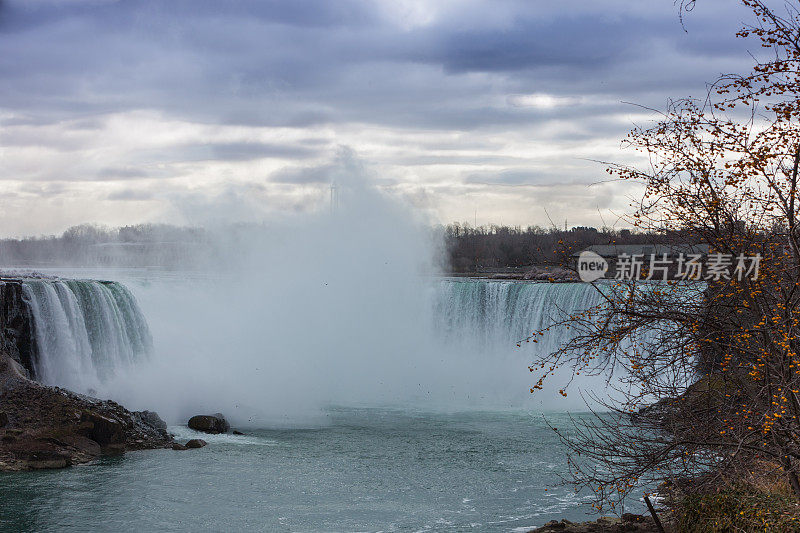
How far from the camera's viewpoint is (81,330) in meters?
19.3

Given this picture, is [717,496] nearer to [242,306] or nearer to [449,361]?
[449,361]

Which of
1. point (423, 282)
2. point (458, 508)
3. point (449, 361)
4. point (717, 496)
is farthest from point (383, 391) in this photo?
point (717, 496)

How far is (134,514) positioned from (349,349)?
17.3 metres

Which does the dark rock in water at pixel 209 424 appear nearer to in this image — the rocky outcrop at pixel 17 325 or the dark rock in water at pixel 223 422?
the dark rock in water at pixel 223 422

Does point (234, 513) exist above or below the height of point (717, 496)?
below

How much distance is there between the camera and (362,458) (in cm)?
1456

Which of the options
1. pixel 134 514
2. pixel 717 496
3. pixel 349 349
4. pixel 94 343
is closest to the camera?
pixel 717 496

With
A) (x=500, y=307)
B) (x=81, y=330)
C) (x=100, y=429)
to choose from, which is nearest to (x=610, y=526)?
(x=100, y=429)

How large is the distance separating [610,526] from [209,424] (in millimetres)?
10228

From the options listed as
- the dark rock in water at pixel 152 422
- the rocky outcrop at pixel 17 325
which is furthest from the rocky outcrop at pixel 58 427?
the rocky outcrop at pixel 17 325

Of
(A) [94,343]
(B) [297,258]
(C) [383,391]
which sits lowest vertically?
(C) [383,391]

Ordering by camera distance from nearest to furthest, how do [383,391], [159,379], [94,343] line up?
[94,343]
[159,379]
[383,391]

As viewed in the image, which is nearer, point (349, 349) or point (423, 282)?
point (349, 349)

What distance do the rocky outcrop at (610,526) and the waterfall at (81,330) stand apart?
1296 centimetres
